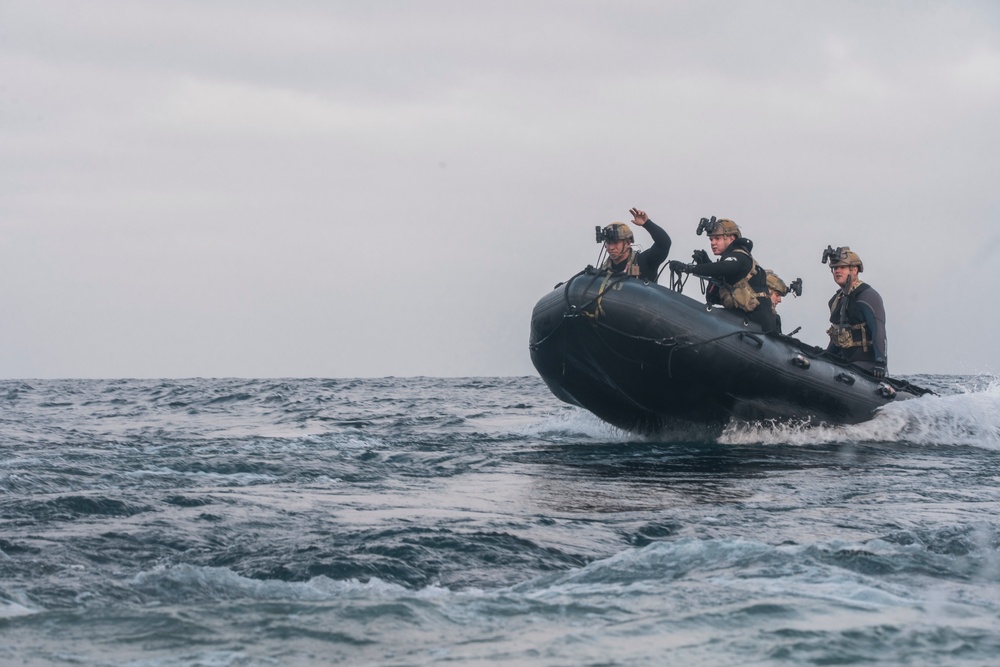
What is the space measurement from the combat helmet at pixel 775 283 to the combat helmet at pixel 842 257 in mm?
625

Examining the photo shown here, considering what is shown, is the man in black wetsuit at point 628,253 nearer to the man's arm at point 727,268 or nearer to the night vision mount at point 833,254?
the man's arm at point 727,268

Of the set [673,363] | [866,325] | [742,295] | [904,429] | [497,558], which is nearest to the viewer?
[497,558]

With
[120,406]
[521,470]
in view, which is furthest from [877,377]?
[120,406]

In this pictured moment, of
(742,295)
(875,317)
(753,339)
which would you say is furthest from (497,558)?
(875,317)

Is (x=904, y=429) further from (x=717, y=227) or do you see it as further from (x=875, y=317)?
(x=717, y=227)

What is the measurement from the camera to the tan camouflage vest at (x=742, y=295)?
11344 mm

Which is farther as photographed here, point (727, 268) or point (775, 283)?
point (775, 283)

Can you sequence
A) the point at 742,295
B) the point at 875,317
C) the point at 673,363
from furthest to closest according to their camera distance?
the point at 875,317, the point at 742,295, the point at 673,363

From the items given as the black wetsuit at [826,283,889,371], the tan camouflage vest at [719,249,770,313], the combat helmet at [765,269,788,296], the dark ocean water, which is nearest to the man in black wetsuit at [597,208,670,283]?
the tan camouflage vest at [719,249,770,313]

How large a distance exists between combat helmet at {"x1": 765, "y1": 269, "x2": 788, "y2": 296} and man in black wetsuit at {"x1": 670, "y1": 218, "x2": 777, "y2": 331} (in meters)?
0.56

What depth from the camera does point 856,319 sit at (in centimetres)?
1246

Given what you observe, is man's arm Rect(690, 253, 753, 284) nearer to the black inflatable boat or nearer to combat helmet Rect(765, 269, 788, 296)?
the black inflatable boat

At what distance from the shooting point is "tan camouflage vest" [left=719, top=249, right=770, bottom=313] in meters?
11.3

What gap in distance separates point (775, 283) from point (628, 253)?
6.00 ft
